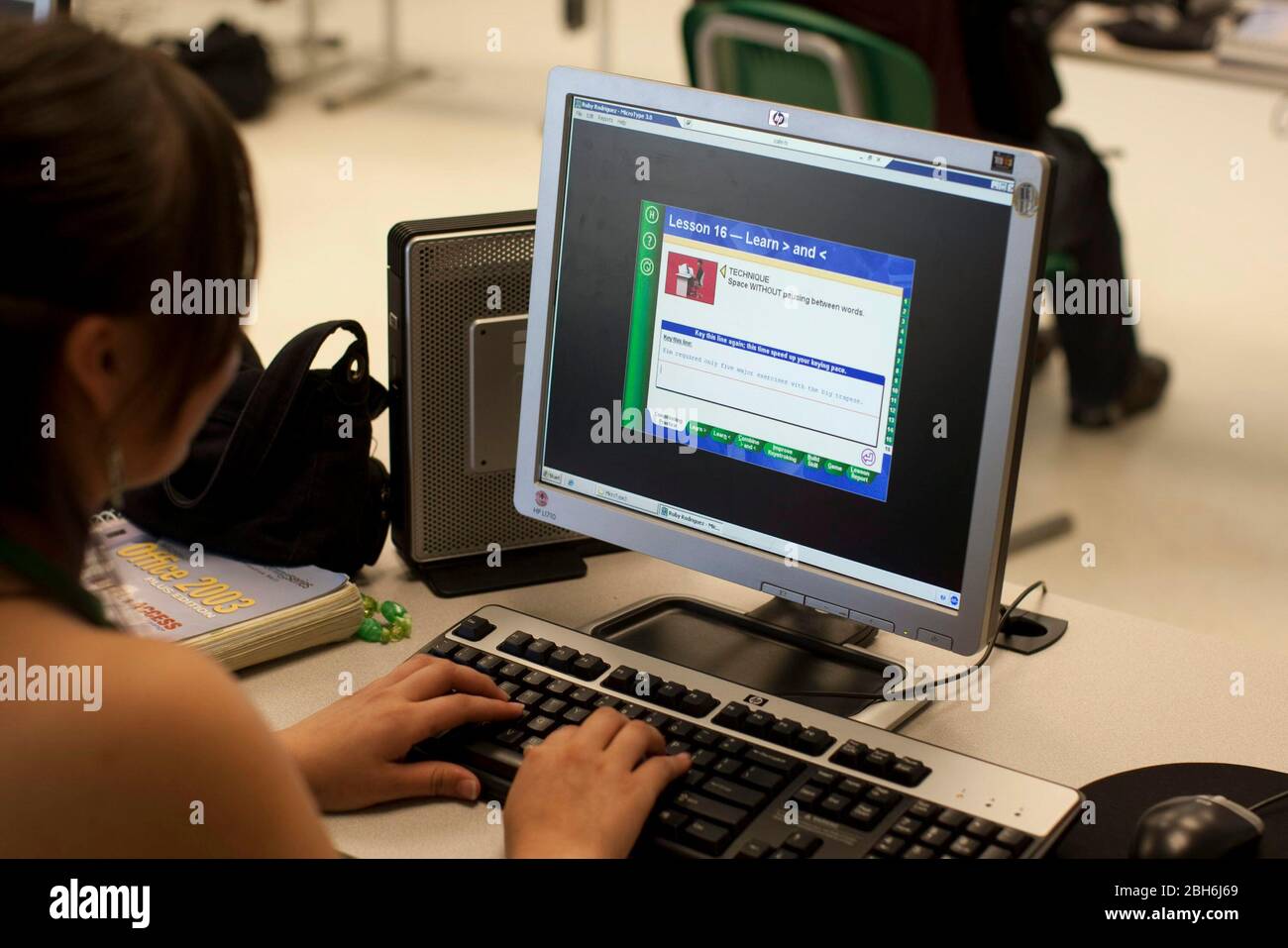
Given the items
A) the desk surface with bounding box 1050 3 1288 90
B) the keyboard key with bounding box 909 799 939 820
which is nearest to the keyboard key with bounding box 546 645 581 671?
the keyboard key with bounding box 909 799 939 820

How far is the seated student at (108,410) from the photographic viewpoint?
821 millimetres

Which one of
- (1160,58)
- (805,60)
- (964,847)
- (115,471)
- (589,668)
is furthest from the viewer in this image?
(1160,58)

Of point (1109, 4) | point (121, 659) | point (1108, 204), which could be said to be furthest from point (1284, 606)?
point (121, 659)

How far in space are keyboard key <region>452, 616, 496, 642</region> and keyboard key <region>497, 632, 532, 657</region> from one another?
0.03m

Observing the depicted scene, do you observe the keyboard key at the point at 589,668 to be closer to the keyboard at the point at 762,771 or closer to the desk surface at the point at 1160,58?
the keyboard at the point at 762,771

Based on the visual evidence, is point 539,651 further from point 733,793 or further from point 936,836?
point 936,836

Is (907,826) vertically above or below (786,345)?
below

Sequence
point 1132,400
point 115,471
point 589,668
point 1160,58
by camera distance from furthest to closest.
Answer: point 1132,400 < point 1160,58 < point 589,668 < point 115,471

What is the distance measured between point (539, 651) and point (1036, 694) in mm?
424

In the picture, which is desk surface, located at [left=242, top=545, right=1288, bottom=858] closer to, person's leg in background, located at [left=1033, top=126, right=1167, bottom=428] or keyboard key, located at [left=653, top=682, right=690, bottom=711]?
keyboard key, located at [left=653, top=682, right=690, bottom=711]

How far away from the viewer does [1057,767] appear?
48.1 inches

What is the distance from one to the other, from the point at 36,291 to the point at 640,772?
0.52m

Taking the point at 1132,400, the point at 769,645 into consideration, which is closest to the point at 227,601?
the point at 769,645

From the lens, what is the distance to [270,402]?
1418mm
